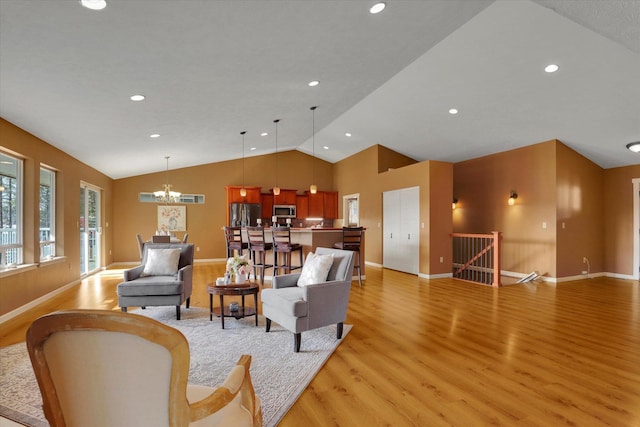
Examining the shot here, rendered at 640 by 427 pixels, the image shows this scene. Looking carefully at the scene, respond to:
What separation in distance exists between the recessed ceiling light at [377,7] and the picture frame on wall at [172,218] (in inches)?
320

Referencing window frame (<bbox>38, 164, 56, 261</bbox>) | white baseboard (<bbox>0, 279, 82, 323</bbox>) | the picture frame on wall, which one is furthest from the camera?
the picture frame on wall

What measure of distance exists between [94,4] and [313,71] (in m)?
2.62

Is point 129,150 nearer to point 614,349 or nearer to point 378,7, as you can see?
point 378,7

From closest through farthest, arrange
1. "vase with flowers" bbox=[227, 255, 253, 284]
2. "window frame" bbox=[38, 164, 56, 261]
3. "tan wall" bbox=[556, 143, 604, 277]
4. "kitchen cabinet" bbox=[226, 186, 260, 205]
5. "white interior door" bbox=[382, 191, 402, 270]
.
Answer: "vase with flowers" bbox=[227, 255, 253, 284] < "window frame" bbox=[38, 164, 56, 261] < "tan wall" bbox=[556, 143, 604, 277] < "white interior door" bbox=[382, 191, 402, 270] < "kitchen cabinet" bbox=[226, 186, 260, 205]

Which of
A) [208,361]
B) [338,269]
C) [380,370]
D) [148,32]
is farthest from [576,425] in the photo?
[148,32]

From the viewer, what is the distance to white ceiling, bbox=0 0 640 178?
8.48 ft

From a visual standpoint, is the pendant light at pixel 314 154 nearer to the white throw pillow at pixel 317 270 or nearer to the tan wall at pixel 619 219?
the white throw pillow at pixel 317 270

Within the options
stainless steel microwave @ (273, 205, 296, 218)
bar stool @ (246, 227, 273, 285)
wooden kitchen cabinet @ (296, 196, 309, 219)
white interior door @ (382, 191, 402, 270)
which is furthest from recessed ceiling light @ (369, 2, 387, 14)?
wooden kitchen cabinet @ (296, 196, 309, 219)

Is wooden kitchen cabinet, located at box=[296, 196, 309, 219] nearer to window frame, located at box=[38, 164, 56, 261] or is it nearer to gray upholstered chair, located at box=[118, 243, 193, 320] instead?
gray upholstered chair, located at box=[118, 243, 193, 320]

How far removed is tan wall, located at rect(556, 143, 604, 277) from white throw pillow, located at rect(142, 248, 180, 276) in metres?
6.94

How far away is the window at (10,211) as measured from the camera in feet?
14.3

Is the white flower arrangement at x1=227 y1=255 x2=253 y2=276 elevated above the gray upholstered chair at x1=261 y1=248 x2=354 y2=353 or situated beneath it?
elevated above

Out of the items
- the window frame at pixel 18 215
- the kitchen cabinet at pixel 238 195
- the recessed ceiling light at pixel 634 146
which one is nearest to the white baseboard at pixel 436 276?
the recessed ceiling light at pixel 634 146

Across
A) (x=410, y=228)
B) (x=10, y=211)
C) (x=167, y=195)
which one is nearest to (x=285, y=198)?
(x=167, y=195)
